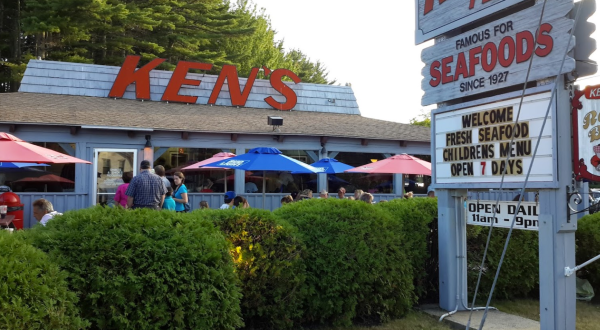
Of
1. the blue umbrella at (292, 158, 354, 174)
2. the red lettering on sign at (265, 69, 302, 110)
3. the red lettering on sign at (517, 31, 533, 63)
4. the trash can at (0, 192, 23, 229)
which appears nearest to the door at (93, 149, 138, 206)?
the trash can at (0, 192, 23, 229)

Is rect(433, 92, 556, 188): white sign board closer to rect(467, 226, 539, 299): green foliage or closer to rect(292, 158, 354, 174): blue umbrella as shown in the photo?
rect(467, 226, 539, 299): green foliage

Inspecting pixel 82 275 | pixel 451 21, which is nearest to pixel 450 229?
pixel 451 21

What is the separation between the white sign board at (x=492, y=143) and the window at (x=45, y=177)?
10.7m

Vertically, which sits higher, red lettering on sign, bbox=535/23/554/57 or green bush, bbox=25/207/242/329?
red lettering on sign, bbox=535/23/554/57

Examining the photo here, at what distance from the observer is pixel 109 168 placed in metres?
14.1

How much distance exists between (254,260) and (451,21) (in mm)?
3648

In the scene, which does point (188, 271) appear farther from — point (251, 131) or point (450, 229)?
point (251, 131)

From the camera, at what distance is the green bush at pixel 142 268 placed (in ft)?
12.1

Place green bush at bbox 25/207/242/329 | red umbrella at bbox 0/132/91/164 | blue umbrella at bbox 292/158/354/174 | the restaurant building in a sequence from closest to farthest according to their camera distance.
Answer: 1. green bush at bbox 25/207/242/329
2. red umbrella at bbox 0/132/91/164
3. blue umbrella at bbox 292/158/354/174
4. the restaurant building

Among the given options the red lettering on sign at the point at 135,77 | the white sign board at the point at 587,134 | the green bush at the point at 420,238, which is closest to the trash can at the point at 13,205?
the red lettering on sign at the point at 135,77

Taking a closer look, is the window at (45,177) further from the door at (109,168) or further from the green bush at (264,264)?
the green bush at (264,264)

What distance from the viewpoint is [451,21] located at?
6.10 m

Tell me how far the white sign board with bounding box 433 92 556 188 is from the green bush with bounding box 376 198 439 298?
55cm

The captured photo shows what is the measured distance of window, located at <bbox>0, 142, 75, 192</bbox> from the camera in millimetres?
13391
